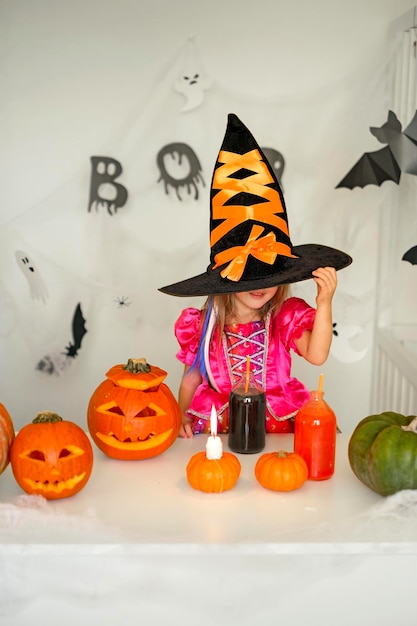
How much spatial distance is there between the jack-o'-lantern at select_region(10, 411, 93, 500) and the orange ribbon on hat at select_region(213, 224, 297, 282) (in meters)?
0.49

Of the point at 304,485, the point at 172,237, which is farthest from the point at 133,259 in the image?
the point at 304,485

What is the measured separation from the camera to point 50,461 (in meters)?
1.25

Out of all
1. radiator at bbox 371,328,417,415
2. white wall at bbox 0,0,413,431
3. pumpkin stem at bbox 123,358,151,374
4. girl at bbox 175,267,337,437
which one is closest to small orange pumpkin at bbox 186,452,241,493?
pumpkin stem at bbox 123,358,151,374

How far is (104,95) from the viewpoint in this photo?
8.86 feet

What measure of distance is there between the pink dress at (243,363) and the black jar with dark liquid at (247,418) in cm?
35

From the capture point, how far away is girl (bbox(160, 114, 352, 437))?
4.92 feet

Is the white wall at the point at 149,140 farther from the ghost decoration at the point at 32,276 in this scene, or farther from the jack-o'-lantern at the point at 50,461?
the jack-o'-lantern at the point at 50,461

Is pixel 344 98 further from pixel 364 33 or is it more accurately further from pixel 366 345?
pixel 366 345

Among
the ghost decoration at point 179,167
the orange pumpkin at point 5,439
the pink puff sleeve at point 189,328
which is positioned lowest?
the orange pumpkin at point 5,439

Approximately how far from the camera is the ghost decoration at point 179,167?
2734 mm

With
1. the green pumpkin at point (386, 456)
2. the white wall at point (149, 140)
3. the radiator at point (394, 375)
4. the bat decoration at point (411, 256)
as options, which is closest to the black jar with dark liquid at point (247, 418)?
the green pumpkin at point (386, 456)

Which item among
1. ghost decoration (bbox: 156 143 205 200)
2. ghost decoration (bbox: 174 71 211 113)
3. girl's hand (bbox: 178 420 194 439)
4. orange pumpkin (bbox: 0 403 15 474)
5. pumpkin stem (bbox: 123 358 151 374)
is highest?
ghost decoration (bbox: 174 71 211 113)

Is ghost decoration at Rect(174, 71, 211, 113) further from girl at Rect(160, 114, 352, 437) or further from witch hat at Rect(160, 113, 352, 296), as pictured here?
witch hat at Rect(160, 113, 352, 296)

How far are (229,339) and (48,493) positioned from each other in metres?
0.78
